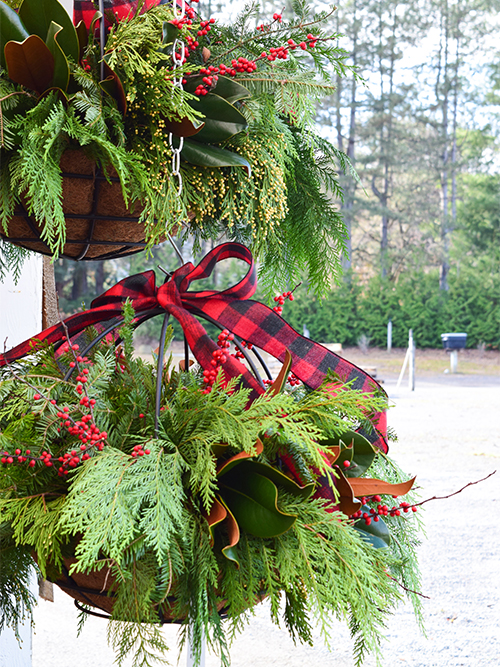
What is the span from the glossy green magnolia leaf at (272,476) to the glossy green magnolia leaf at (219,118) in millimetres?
348

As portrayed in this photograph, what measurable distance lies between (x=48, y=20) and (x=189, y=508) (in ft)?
1.64

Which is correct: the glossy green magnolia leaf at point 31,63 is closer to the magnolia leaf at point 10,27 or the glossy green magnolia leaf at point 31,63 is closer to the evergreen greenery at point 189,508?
the magnolia leaf at point 10,27

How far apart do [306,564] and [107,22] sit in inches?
23.1

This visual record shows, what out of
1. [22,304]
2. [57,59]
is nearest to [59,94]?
[57,59]

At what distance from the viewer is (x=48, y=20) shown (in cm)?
63

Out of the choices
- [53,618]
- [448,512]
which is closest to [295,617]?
[53,618]

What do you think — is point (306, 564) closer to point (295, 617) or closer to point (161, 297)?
point (295, 617)

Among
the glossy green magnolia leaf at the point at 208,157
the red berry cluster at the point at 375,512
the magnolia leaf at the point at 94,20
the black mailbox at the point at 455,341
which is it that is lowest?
the black mailbox at the point at 455,341

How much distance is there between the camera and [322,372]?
674mm

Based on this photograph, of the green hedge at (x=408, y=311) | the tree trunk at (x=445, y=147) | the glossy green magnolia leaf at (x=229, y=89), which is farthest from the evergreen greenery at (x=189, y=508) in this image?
the tree trunk at (x=445, y=147)

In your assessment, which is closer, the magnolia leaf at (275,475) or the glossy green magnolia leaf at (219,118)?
the magnolia leaf at (275,475)

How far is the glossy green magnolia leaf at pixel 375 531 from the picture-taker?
2.06 feet

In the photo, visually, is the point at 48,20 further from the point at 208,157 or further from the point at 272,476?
the point at 272,476

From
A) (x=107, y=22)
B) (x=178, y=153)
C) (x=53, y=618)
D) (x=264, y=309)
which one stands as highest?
(x=107, y=22)
